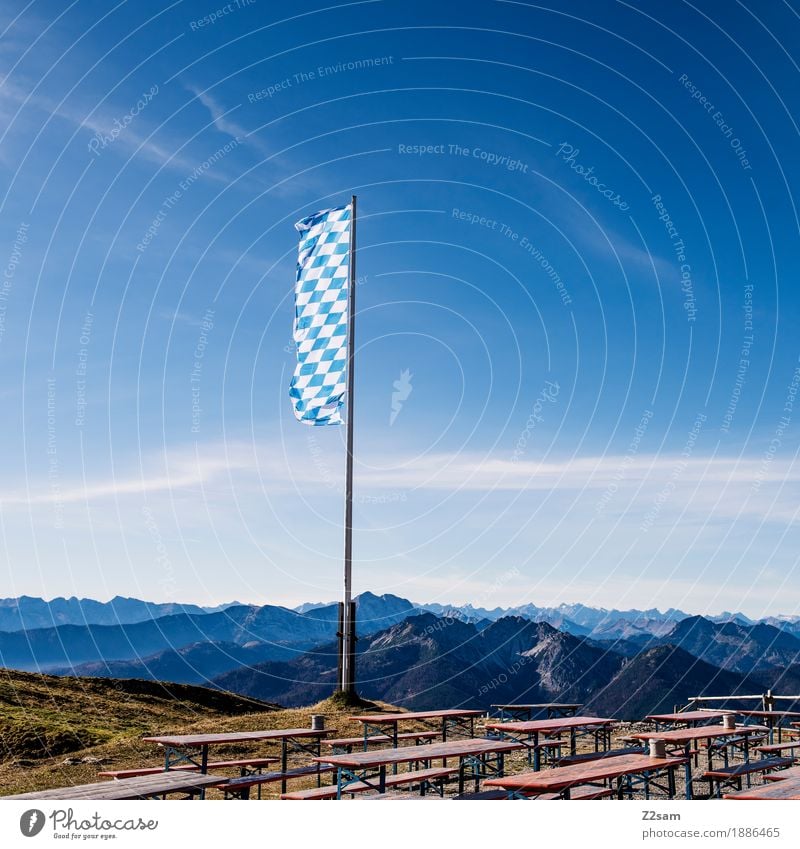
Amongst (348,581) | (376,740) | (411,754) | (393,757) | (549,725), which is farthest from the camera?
(348,581)

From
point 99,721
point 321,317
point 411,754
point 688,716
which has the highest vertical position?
point 321,317

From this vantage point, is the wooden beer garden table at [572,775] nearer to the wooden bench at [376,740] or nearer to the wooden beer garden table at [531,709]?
the wooden bench at [376,740]

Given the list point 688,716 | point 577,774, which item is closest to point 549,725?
point 577,774

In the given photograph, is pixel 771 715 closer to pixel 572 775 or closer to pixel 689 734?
pixel 689 734

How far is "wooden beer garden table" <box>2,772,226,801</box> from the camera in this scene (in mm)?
7223

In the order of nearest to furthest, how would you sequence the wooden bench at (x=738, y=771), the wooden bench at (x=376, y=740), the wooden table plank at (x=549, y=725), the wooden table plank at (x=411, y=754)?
the wooden table plank at (x=411, y=754)
the wooden bench at (x=738, y=771)
the wooden table plank at (x=549, y=725)
the wooden bench at (x=376, y=740)

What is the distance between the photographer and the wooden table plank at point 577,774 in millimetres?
7258

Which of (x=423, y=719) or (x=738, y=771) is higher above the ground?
(x=738, y=771)

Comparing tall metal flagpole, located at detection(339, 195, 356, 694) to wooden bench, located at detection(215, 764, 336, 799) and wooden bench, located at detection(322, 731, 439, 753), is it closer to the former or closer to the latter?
wooden bench, located at detection(322, 731, 439, 753)

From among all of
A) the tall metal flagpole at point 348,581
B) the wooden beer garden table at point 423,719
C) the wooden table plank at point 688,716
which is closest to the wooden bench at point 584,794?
the wooden beer garden table at point 423,719

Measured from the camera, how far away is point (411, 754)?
920cm

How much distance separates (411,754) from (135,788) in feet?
10.1
